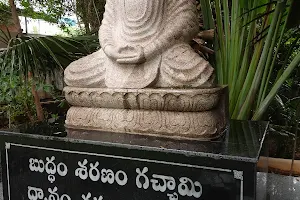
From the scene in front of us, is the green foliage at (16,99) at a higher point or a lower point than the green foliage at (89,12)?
lower

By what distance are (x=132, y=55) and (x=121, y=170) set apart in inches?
25.6

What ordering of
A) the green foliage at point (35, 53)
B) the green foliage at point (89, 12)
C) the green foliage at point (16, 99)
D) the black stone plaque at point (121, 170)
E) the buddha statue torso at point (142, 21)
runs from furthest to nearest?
the green foliage at point (89, 12), the green foliage at point (16, 99), the green foliage at point (35, 53), the buddha statue torso at point (142, 21), the black stone plaque at point (121, 170)

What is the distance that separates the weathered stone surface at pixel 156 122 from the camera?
1.64 meters

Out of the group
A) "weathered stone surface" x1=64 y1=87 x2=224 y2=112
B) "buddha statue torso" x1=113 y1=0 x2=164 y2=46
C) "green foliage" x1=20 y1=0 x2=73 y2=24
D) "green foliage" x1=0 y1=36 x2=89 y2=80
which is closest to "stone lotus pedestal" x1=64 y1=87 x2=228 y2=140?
"weathered stone surface" x1=64 y1=87 x2=224 y2=112

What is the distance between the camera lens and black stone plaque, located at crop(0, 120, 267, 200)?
1.37 m

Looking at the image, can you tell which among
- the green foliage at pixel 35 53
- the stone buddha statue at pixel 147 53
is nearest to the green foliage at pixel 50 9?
the green foliage at pixel 35 53

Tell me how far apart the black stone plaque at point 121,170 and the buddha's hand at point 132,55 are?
47 cm

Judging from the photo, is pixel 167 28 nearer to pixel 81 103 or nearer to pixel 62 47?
pixel 81 103

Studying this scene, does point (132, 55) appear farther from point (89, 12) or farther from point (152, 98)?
point (89, 12)

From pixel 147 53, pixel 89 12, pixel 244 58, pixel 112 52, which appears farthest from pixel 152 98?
pixel 89 12

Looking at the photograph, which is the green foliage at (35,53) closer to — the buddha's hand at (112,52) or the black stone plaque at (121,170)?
the buddha's hand at (112,52)

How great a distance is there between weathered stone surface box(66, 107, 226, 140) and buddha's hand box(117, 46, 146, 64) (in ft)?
0.92

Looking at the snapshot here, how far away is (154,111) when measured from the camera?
5.71ft

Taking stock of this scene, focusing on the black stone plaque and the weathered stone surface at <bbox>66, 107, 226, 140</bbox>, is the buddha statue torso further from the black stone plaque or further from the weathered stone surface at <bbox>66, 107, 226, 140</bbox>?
the black stone plaque
